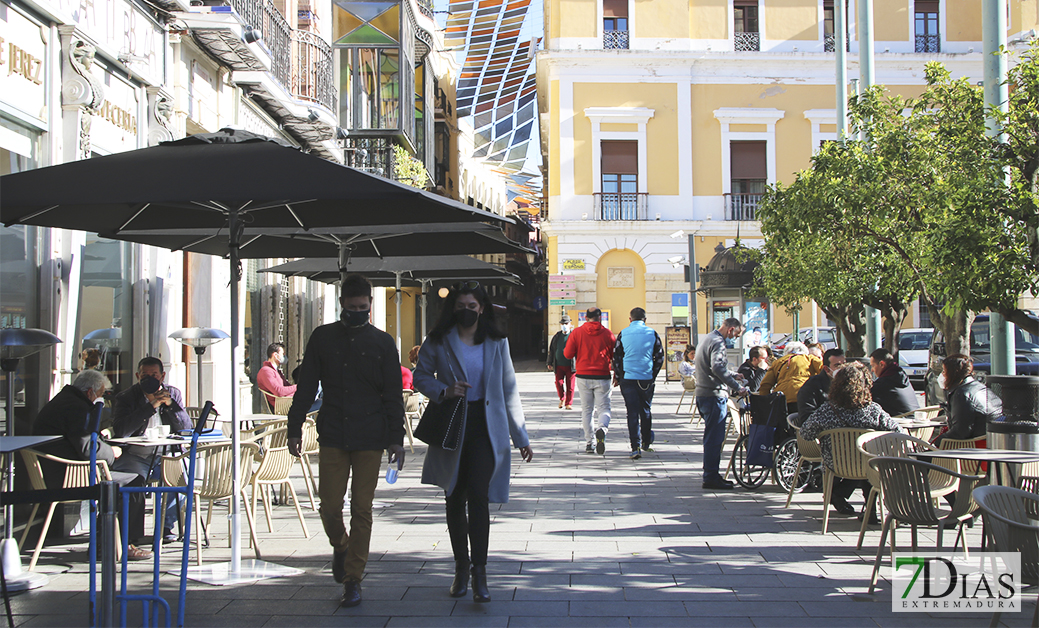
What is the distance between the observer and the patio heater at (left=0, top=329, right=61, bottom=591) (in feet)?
18.0

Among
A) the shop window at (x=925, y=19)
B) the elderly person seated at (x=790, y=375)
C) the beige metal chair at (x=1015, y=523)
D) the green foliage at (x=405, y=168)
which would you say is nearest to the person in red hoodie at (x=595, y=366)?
the elderly person seated at (x=790, y=375)

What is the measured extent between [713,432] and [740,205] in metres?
25.7

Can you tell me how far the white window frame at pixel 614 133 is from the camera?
109ft

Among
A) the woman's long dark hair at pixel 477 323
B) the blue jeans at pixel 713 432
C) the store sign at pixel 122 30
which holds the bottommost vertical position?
the blue jeans at pixel 713 432

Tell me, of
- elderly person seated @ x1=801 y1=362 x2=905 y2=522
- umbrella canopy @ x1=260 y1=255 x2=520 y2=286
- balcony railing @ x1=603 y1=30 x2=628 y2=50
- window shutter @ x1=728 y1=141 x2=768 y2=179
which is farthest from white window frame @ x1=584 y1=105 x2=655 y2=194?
elderly person seated @ x1=801 y1=362 x2=905 y2=522

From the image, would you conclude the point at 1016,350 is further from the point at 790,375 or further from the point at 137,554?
the point at 137,554

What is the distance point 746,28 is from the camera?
33.9m

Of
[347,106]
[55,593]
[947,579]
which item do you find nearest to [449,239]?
[55,593]

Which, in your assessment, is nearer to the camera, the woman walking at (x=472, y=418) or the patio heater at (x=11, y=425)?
the woman walking at (x=472, y=418)

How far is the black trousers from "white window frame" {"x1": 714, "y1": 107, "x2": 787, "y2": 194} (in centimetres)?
2974

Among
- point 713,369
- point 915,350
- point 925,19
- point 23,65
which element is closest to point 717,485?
point 713,369

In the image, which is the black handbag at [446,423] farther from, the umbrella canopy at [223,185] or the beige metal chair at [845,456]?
the beige metal chair at [845,456]

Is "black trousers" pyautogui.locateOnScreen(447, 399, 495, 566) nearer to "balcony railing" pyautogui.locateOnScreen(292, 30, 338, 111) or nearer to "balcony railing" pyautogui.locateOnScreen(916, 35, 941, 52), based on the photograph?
"balcony railing" pyautogui.locateOnScreen(292, 30, 338, 111)

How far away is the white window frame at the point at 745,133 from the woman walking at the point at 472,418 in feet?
96.9
